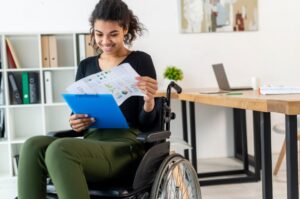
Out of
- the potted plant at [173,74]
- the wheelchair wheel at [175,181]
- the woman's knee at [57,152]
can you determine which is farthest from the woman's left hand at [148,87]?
the potted plant at [173,74]

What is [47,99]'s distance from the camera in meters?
3.02

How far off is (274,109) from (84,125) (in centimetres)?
70

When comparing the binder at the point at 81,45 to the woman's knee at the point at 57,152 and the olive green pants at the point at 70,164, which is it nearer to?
the olive green pants at the point at 70,164

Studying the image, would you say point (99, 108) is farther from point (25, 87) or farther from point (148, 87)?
point (25, 87)

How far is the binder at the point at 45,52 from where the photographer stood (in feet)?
9.86

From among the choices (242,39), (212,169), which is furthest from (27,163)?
(242,39)

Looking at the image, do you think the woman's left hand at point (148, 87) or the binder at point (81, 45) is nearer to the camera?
the woman's left hand at point (148, 87)

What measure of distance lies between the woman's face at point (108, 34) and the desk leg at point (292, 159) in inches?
28.8

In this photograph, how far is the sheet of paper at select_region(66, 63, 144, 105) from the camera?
137 cm

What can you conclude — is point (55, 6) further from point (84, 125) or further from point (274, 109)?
point (274, 109)

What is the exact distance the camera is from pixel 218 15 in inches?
135

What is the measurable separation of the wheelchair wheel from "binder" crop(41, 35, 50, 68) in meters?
1.84

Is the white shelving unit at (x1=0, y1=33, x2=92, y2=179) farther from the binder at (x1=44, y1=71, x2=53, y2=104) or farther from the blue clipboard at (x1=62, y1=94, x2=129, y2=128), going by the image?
the blue clipboard at (x1=62, y1=94, x2=129, y2=128)

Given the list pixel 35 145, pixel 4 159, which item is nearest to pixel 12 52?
pixel 4 159
